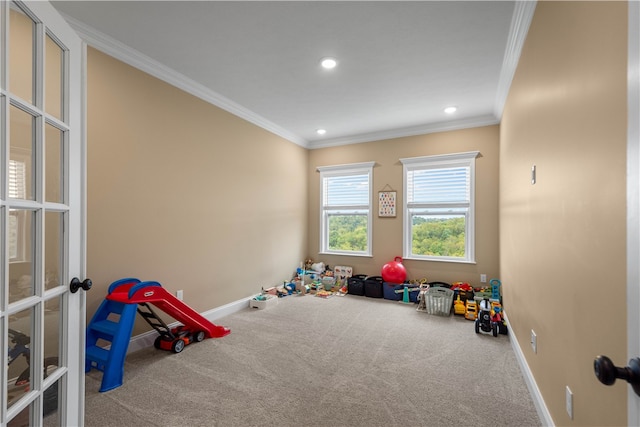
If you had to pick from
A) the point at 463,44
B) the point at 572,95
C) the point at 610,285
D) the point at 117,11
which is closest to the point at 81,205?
the point at 117,11

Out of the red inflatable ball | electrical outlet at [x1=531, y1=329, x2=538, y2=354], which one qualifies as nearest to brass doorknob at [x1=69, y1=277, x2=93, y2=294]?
electrical outlet at [x1=531, y1=329, x2=538, y2=354]

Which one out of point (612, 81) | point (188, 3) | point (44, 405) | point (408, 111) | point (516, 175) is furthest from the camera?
point (408, 111)

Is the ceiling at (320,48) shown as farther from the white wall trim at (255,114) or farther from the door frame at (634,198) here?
the door frame at (634,198)

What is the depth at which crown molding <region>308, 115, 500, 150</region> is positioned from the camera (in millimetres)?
4383

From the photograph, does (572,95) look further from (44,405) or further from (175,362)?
(175,362)

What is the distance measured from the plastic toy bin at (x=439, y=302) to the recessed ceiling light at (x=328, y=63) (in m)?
3.11

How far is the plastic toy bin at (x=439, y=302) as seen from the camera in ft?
12.7

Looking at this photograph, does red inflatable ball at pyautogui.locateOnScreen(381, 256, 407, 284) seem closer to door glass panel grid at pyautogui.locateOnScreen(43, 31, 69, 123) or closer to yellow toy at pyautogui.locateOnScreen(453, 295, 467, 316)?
yellow toy at pyautogui.locateOnScreen(453, 295, 467, 316)

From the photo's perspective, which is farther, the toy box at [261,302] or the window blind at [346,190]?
the window blind at [346,190]

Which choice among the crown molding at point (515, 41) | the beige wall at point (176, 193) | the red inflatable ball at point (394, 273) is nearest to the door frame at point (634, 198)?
the crown molding at point (515, 41)

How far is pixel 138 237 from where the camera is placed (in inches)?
111

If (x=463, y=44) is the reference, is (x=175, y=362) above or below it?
below

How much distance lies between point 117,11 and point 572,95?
9.86 ft

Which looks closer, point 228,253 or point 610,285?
point 610,285
